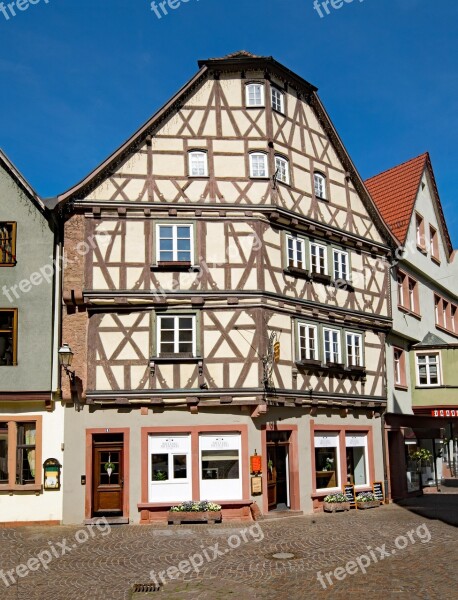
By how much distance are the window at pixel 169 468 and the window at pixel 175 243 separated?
5.07m

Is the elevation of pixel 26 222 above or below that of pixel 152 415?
above

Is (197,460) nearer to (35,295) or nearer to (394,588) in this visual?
(35,295)

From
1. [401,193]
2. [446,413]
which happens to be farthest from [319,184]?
[446,413]

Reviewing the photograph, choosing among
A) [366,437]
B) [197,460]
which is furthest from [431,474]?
[197,460]

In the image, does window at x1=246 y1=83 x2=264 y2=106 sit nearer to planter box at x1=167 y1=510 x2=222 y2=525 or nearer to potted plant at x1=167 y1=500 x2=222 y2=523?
potted plant at x1=167 y1=500 x2=222 y2=523

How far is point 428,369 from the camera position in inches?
1048

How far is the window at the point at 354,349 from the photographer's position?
23.0 meters

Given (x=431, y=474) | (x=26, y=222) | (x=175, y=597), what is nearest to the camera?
(x=175, y=597)

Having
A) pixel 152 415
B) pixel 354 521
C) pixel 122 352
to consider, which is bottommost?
pixel 354 521

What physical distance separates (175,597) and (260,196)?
504 inches

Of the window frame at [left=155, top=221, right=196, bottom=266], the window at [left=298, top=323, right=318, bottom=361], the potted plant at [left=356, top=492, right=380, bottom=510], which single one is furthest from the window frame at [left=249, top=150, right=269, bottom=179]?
the potted plant at [left=356, top=492, right=380, bottom=510]

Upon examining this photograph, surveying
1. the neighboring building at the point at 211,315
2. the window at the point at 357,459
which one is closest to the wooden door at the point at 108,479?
the neighboring building at the point at 211,315

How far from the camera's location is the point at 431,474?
28.1 metres

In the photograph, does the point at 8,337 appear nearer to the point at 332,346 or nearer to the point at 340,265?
the point at 332,346
